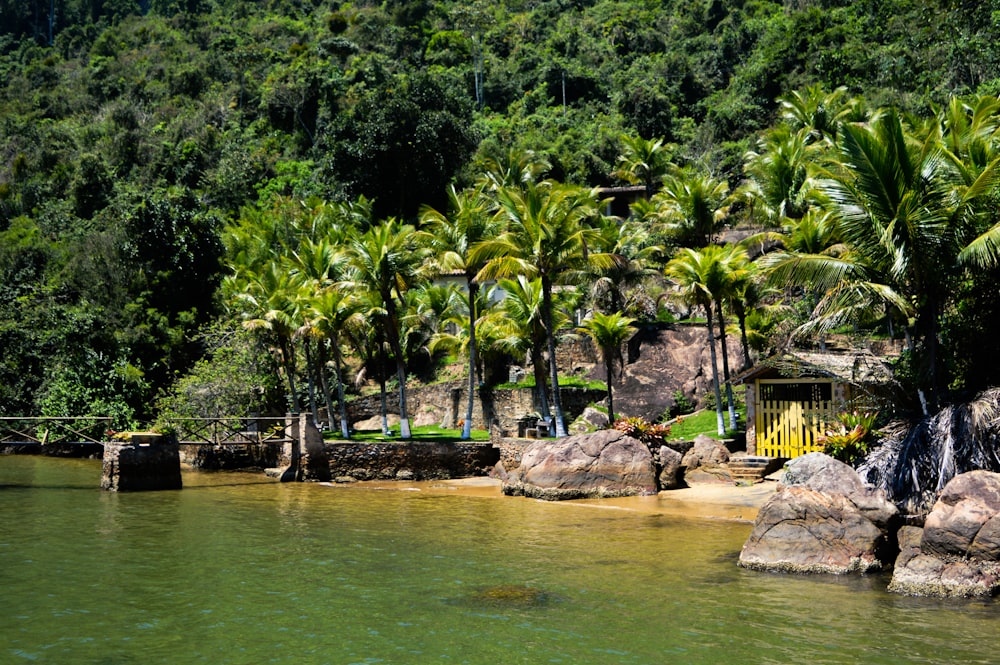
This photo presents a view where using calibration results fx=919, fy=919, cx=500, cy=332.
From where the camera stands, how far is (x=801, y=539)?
17.5 metres

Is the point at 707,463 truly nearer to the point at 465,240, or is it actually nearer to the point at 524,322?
the point at 524,322

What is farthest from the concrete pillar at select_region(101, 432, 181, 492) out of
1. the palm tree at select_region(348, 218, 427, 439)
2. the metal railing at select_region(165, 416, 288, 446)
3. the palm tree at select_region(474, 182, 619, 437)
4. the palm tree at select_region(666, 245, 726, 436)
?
the palm tree at select_region(666, 245, 726, 436)

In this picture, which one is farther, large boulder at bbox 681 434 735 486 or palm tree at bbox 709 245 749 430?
palm tree at bbox 709 245 749 430

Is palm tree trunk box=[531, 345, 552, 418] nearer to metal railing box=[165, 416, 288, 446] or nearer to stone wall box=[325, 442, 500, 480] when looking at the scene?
stone wall box=[325, 442, 500, 480]

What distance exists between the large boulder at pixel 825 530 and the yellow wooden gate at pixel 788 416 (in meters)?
9.45

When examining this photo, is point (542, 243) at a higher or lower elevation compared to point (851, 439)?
higher

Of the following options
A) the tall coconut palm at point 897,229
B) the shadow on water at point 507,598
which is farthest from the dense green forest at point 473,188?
the shadow on water at point 507,598

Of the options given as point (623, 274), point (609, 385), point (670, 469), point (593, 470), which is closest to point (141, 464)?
point (593, 470)

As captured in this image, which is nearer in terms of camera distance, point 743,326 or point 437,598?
point 437,598

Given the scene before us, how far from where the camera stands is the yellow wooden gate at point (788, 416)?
27.3m

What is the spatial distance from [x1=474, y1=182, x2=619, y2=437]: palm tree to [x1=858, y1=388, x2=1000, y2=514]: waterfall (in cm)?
1420

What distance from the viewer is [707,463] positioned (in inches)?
1151

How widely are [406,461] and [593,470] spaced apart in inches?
346

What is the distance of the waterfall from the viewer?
18.7 m
